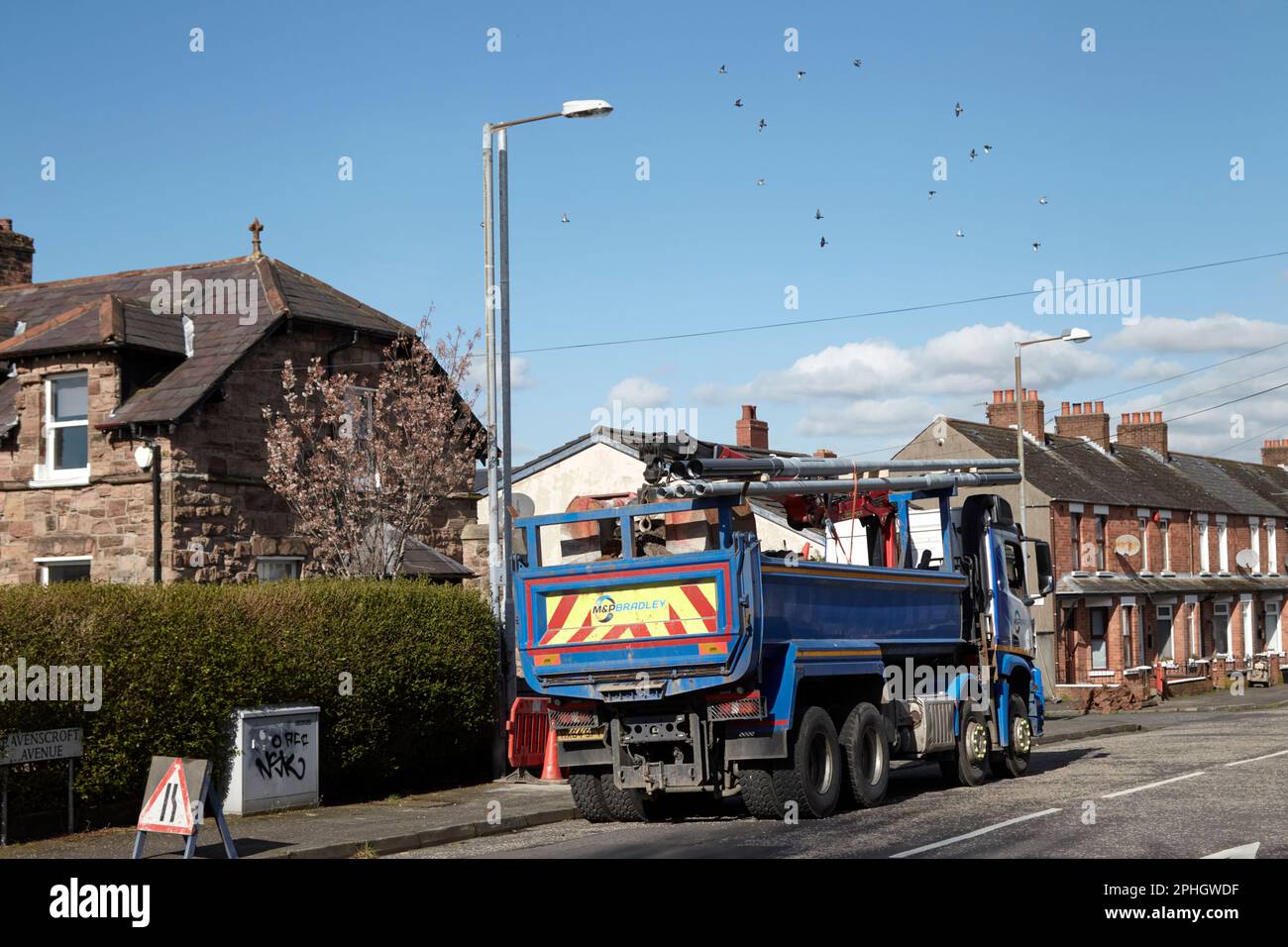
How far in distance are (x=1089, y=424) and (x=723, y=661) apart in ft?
132

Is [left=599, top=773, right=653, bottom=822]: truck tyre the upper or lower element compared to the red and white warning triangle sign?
lower

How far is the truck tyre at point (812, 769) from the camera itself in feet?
46.7

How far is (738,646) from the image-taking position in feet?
44.8

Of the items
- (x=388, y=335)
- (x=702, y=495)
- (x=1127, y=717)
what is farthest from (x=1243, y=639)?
(x=702, y=495)

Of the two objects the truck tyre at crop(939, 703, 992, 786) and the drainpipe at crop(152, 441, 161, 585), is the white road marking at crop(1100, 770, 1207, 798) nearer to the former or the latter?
the truck tyre at crop(939, 703, 992, 786)

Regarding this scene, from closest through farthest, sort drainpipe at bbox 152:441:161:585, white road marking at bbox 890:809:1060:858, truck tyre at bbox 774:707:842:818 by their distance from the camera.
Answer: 1. white road marking at bbox 890:809:1060:858
2. truck tyre at bbox 774:707:842:818
3. drainpipe at bbox 152:441:161:585

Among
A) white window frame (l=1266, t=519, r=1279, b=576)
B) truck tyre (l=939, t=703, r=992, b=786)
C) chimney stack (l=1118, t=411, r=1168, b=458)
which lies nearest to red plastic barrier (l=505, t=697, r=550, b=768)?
truck tyre (l=939, t=703, r=992, b=786)

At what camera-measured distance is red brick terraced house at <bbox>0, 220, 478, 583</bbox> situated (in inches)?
896

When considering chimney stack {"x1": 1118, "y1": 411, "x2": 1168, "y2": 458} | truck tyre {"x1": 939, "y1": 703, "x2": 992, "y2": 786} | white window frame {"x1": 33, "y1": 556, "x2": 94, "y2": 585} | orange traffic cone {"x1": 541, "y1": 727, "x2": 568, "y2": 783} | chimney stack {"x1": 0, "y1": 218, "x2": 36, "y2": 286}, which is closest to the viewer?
truck tyre {"x1": 939, "y1": 703, "x2": 992, "y2": 786}

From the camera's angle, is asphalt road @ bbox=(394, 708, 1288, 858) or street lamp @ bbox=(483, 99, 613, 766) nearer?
asphalt road @ bbox=(394, 708, 1288, 858)

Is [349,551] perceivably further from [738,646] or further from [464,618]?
[738,646]

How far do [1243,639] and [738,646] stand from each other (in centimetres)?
4483

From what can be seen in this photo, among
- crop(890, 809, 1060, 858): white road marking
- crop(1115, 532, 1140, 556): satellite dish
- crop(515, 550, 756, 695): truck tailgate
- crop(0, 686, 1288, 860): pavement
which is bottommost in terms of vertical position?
crop(0, 686, 1288, 860): pavement

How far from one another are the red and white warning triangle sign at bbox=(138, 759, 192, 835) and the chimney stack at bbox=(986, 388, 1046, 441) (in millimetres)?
39662
